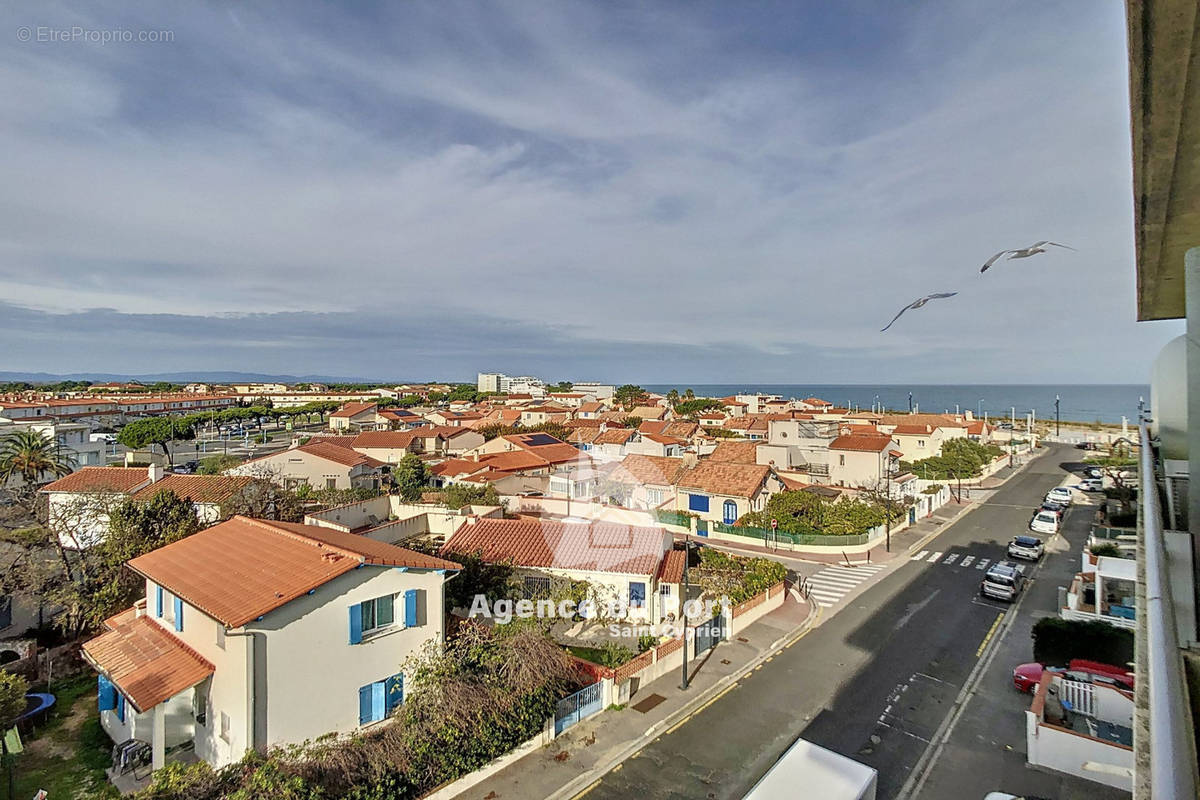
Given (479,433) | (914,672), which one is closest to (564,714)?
(914,672)

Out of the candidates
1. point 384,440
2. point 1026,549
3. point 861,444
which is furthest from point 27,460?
point 1026,549

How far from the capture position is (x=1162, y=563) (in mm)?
2986

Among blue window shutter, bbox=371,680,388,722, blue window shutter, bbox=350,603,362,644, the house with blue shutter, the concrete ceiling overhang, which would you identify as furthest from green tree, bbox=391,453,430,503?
the concrete ceiling overhang

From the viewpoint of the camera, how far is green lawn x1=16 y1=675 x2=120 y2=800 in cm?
1203

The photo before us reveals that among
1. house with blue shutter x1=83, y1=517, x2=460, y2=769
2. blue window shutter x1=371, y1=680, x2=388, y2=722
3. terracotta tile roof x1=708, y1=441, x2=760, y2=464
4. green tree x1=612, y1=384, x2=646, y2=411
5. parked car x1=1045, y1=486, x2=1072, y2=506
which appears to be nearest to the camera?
house with blue shutter x1=83, y1=517, x2=460, y2=769

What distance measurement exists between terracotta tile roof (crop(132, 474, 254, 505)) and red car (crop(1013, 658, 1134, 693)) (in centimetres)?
2960

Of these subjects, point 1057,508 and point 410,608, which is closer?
point 410,608

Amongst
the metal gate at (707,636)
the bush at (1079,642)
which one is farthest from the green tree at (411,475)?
the bush at (1079,642)

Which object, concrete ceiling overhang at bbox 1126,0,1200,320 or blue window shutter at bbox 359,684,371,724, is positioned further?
blue window shutter at bbox 359,684,371,724

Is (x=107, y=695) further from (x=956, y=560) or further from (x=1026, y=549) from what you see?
(x=1026, y=549)

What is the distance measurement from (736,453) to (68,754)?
35.7m

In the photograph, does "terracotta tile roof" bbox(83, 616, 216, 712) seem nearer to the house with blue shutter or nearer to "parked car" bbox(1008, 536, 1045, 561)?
the house with blue shutter

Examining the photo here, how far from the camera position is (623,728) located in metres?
13.7

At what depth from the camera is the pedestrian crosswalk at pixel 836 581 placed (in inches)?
896
